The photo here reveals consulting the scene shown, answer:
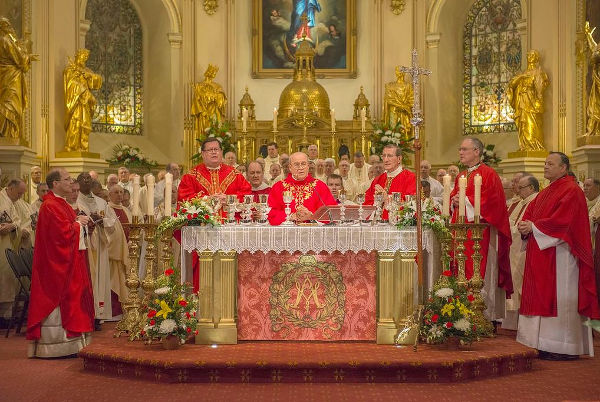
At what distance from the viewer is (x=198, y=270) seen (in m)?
9.12

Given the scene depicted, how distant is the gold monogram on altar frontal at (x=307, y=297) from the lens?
28.3ft

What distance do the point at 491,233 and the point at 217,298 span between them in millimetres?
3028

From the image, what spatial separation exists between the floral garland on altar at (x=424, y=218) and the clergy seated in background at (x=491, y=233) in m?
0.97

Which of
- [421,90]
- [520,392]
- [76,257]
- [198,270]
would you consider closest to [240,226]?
[198,270]

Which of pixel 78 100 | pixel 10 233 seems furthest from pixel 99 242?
pixel 78 100

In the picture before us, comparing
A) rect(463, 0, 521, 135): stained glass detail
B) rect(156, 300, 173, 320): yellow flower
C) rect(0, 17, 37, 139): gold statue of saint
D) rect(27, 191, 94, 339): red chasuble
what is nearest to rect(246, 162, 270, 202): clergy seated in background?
rect(27, 191, 94, 339): red chasuble

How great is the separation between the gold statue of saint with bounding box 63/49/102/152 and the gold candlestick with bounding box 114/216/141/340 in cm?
881

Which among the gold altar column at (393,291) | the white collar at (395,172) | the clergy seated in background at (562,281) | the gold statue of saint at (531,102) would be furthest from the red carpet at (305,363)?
the gold statue of saint at (531,102)

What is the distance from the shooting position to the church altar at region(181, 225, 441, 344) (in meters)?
8.45

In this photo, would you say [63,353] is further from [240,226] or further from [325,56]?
[325,56]

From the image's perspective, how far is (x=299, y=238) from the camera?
27.7 feet

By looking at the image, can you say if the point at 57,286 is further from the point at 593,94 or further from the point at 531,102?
the point at 531,102

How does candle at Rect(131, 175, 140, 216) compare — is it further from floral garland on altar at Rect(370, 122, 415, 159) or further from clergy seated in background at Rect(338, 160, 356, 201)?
floral garland on altar at Rect(370, 122, 415, 159)

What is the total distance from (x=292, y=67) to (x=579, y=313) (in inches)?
484
